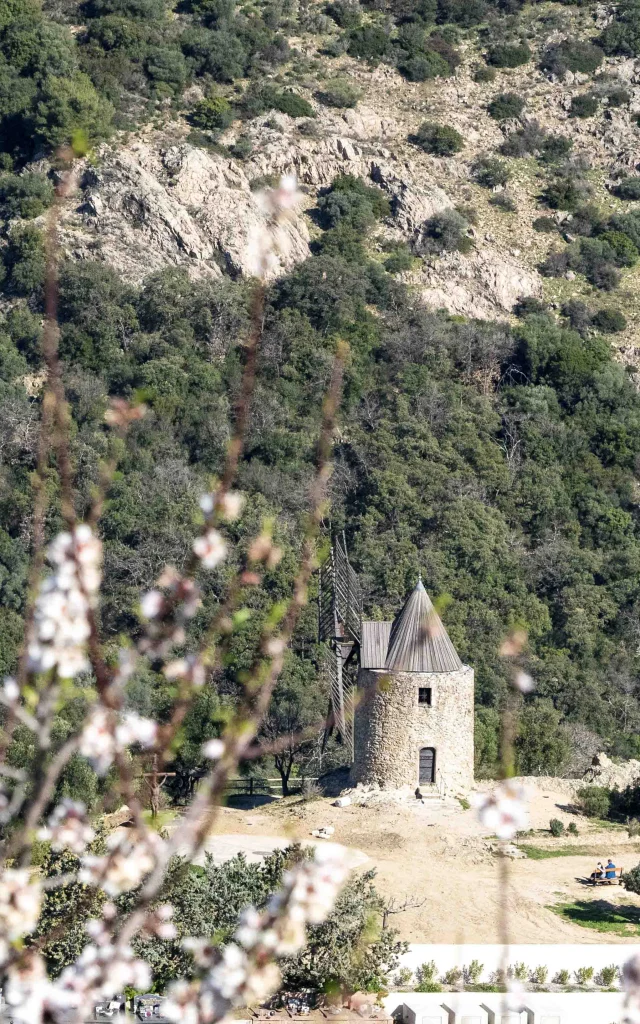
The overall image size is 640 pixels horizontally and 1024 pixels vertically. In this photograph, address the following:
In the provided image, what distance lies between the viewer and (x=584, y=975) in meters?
22.3

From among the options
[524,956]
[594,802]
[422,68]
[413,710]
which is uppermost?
[422,68]

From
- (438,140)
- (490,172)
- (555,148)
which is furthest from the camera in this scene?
(555,148)

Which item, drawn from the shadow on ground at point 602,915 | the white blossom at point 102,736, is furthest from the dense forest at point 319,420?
the white blossom at point 102,736

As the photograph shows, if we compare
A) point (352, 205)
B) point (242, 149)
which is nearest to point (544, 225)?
point (352, 205)

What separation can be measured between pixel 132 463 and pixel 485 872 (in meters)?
27.5

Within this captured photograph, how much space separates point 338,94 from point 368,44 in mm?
5898

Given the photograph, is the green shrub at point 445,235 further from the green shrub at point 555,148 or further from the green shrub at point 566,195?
the green shrub at point 555,148

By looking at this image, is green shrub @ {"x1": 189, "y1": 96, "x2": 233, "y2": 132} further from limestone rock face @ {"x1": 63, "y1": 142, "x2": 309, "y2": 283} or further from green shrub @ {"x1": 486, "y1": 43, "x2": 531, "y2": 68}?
green shrub @ {"x1": 486, "y1": 43, "x2": 531, "y2": 68}

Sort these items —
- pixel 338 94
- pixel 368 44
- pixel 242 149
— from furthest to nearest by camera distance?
1. pixel 368 44
2. pixel 338 94
3. pixel 242 149

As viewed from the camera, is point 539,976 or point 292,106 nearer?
point 539,976

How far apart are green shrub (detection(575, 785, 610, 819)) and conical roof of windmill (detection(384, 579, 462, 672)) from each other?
12.2 ft

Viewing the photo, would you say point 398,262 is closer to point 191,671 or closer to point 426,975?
point 426,975

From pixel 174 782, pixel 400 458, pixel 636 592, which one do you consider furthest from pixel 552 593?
pixel 174 782

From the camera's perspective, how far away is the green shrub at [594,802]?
30875 mm
